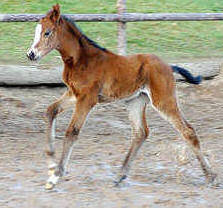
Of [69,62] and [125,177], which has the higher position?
[69,62]

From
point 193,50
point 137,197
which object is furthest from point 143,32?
point 137,197

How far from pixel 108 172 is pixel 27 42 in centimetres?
498

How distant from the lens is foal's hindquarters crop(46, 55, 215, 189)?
19.6ft

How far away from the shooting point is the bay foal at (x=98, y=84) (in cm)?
595

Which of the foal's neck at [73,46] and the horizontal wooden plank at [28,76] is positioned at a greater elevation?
the foal's neck at [73,46]

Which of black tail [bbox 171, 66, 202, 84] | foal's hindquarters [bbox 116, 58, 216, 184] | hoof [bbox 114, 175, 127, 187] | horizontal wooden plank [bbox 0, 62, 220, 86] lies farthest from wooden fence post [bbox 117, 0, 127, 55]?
hoof [bbox 114, 175, 127, 187]

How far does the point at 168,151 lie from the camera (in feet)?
24.0

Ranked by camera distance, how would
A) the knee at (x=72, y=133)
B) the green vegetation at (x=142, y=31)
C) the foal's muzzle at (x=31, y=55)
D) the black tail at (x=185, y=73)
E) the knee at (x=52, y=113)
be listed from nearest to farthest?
the foal's muzzle at (x=31, y=55) < the knee at (x=72, y=133) < the knee at (x=52, y=113) < the black tail at (x=185, y=73) < the green vegetation at (x=142, y=31)

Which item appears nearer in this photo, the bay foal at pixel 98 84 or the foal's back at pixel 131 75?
the bay foal at pixel 98 84

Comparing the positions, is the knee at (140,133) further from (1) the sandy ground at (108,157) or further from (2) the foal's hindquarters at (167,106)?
(1) the sandy ground at (108,157)

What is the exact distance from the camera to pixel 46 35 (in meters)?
5.89

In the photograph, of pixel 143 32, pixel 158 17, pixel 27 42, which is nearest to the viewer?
pixel 158 17

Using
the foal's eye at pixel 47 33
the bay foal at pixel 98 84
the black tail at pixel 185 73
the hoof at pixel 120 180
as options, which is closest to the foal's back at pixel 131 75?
the bay foal at pixel 98 84

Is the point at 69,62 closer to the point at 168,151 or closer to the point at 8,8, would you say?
the point at 168,151
